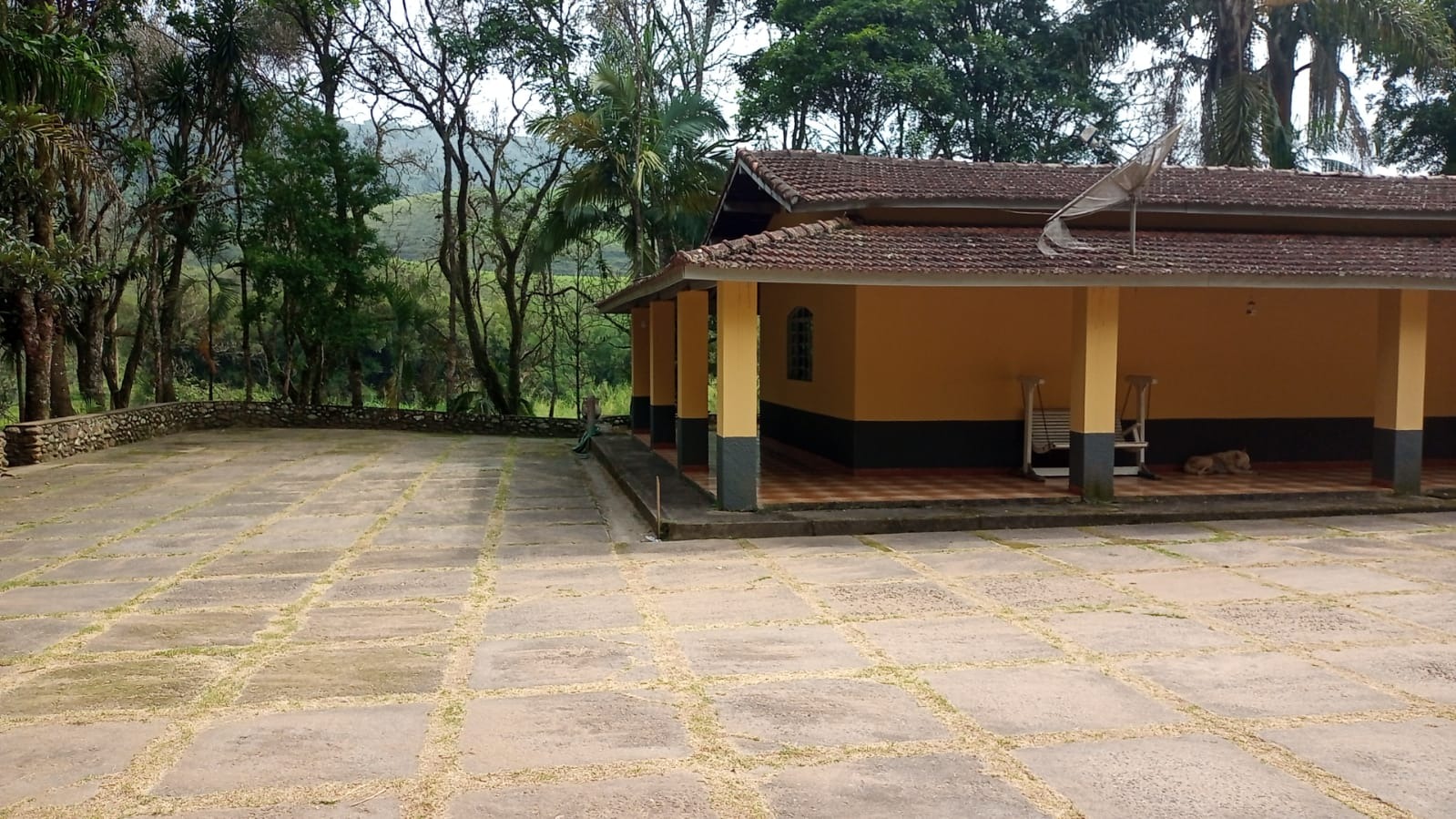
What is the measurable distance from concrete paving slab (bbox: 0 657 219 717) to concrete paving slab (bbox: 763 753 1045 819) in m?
2.68

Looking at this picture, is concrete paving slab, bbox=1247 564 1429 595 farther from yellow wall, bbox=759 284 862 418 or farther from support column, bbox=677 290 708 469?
support column, bbox=677 290 708 469

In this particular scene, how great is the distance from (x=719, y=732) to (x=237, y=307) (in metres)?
20.9

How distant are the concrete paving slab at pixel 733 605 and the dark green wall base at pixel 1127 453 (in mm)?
4307

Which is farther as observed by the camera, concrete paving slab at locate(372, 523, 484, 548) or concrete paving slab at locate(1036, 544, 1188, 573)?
concrete paving slab at locate(372, 523, 484, 548)

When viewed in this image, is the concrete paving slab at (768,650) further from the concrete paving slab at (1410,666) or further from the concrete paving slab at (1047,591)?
the concrete paving slab at (1410,666)

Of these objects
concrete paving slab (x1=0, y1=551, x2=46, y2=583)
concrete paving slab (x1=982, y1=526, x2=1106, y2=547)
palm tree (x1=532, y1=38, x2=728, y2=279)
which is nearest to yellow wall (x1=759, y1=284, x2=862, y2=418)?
palm tree (x1=532, y1=38, x2=728, y2=279)

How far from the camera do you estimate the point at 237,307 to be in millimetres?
21438

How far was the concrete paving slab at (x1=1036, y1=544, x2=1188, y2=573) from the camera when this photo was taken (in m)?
6.59

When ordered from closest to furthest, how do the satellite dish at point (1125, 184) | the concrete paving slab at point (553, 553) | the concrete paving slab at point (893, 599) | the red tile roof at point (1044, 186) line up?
the concrete paving slab at point (893, 599), the concrete paving slab at point (553, 553), the satellite dish at point (1125, 184), the red tile roof at point (1044, 186)

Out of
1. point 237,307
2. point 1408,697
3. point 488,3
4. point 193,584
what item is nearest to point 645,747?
Answer: point 1408,697

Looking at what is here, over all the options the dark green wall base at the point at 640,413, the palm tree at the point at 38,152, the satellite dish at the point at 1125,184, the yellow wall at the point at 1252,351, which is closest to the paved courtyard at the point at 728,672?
the satellite dish at the point at 1125,184

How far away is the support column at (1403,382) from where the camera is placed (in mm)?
8898

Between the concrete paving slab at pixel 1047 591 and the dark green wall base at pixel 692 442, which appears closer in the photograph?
the concrete paving slab at pixel 1047 591

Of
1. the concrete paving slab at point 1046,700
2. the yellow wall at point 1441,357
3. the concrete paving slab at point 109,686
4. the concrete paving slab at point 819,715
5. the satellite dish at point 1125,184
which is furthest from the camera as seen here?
the yellow wall at point 1441,357
